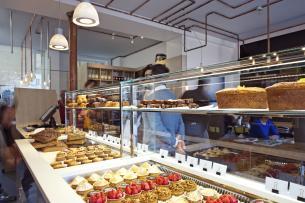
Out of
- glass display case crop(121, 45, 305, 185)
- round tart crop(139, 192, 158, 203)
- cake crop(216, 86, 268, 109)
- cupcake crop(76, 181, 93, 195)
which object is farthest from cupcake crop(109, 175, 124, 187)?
cake crop(216, 86, 268, 109)

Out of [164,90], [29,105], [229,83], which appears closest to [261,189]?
[229,83]

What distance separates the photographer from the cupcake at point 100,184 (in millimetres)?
1392

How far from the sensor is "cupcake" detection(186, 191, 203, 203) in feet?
3.84

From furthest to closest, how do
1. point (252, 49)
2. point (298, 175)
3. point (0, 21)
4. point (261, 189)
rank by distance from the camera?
point (252, 49) → point (0, 21) → point (298, 175) → point (261, 189)

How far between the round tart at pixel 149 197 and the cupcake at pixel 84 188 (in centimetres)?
32

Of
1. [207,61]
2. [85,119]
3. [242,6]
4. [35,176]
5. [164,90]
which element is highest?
[242,6]

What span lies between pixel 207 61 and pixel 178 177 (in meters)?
4.62

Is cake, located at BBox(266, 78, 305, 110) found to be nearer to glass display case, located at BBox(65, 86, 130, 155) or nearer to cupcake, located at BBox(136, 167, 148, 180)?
cupcake, located at BBox(136, 167, 148, 180)

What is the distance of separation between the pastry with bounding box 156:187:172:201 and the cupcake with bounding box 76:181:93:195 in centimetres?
40

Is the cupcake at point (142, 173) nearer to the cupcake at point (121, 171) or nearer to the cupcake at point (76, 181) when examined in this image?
the cupcake at point (121, 171)

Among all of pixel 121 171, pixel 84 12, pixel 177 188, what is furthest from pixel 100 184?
pixel 84 12

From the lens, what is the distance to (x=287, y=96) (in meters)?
1.03

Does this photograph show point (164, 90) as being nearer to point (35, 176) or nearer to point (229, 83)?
point (229, 83)

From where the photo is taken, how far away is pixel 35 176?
1526 millimetres
